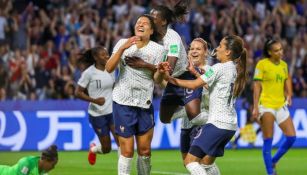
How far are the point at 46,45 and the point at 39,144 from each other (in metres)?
3.70

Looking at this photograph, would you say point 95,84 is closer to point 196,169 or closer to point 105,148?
point 105,148

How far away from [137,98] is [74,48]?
12854 mm

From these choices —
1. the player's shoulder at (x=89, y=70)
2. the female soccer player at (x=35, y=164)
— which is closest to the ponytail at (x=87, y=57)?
the player's shoulder at (x=89, y=70)

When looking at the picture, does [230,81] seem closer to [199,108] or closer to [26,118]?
[199,108]

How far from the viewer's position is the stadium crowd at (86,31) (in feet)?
76.2

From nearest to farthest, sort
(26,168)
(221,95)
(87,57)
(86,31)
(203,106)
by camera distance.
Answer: (26,168)
(221,95)
(203,106)
(87,57)
(86,31)

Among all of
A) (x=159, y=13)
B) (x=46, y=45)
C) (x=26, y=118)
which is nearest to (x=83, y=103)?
(x=26, y=118)

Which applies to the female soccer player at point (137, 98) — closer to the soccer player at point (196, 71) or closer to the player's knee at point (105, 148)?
the soccer player at point (196, 71)

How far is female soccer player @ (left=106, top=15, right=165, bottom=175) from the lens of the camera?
11812 millimetres

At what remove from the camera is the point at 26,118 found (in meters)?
21.5

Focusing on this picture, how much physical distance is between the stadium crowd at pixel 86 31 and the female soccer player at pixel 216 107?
38.3ft

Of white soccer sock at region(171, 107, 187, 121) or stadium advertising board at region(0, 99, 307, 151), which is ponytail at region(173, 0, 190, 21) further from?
stadium advertising board at region(0, 99, 307, 151)

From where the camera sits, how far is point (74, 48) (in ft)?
80.7

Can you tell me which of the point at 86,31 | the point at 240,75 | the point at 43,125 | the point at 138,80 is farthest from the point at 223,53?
the point at 86,31
